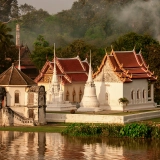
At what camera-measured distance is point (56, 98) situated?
190 feet

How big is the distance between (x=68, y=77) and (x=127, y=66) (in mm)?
4739

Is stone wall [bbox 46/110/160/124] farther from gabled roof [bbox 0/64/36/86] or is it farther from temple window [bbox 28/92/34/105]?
gabled roof [bbox 0/64/36/86]

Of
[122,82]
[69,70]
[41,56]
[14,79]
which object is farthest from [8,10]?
[14,79]

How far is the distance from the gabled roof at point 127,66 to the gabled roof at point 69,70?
315cm

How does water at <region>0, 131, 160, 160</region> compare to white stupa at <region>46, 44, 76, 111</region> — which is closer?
water at <region>0, 131, 160, 160</region>

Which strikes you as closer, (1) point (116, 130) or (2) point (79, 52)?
(1) point (116, 130)

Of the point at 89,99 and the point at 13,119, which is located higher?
the point at 89,99

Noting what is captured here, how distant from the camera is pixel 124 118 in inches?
1961

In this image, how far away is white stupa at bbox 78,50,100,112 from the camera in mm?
56375

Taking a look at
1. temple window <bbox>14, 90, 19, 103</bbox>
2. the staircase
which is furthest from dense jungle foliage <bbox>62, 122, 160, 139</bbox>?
temple window <bbox>14, 90, 19, 103</bbox>

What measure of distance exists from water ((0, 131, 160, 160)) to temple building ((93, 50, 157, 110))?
40.1 ft

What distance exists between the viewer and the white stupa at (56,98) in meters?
57.0

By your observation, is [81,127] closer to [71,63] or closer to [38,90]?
[38,90]

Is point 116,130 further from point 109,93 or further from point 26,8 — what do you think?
point 26,8
